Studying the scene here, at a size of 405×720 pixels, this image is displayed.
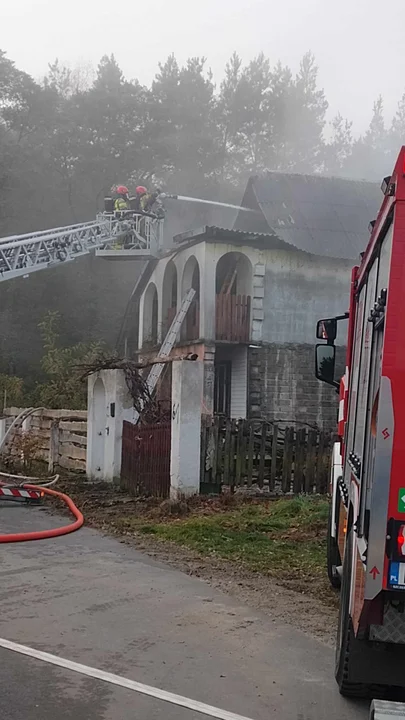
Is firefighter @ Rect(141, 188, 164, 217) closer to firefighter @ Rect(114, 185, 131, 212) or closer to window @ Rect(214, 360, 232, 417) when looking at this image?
firefighter @ Rect(114, 185, 131, 212)

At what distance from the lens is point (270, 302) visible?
22.1 meters

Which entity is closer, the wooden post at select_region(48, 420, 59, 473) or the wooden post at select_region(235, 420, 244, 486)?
the wooden post at select_region(235, 420, 244, 486)

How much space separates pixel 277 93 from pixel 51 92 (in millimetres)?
12736

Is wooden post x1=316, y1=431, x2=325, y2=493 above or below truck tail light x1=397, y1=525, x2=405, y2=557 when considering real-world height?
below

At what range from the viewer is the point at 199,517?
10.1m

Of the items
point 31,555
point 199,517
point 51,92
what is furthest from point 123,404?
point 51,92

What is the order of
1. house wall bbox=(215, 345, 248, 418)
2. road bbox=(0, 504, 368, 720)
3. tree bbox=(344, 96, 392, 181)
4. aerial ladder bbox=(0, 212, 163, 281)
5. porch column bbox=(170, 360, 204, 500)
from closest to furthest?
road bbox=(0, 504, 368, 720) → porch column bbox=(170, 360, 204, 500) → aerial ladder bbox=(0, 212, 163, 281) → house wall bbox=(215, 345, 248, 418) → tree bbox=(344, 96, 392, 181)

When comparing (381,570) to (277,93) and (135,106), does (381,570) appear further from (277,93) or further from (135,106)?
(277,93)

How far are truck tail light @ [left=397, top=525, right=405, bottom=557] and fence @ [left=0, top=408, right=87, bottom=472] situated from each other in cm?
1304

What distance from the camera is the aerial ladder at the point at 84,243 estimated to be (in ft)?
65.9

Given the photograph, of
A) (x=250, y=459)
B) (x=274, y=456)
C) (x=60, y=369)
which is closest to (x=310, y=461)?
(x=274, y=456)

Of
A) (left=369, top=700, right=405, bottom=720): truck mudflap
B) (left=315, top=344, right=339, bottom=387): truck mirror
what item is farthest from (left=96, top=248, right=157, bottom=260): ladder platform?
(left=369, top=700, right=405, bottom=720): truck mudflap

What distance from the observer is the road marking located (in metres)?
4.01

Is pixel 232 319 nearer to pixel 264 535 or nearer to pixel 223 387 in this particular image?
pixel 223 387
